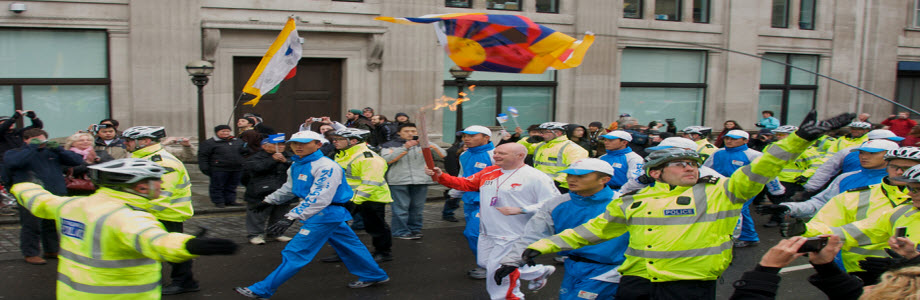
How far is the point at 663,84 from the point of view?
20.4m

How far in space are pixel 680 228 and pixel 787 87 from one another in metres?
19.9

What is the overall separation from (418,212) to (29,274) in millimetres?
4569

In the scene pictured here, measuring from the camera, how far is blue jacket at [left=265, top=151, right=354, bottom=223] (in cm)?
656

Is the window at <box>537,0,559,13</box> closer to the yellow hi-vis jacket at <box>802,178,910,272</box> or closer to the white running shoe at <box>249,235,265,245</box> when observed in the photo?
the white running shoe at <box>249,235,265,245</box>

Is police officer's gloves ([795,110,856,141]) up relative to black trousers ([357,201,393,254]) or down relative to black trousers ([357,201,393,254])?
up

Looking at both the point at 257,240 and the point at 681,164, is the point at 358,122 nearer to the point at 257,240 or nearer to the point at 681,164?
the point at 257,240

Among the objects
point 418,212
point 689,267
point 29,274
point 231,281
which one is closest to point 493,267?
point 689,267

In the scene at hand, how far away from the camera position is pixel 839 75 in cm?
2280

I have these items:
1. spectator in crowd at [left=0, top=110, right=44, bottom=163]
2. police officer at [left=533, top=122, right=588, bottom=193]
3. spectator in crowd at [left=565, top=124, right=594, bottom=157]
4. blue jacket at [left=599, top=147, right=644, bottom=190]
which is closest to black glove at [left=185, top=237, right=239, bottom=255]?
blue jacket at [left=599, top=147, right=644, bottom=190]

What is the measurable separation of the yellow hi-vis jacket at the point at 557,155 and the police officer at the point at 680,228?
4.81 m

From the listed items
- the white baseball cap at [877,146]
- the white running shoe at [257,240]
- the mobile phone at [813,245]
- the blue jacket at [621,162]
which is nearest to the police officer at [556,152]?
the blue jacket at [621,162]

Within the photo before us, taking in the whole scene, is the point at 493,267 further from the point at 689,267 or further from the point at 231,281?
the point at 231,281

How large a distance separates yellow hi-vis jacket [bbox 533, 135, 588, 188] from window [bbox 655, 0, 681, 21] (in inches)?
458

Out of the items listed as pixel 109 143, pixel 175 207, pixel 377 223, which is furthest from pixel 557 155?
pixel 109 143
